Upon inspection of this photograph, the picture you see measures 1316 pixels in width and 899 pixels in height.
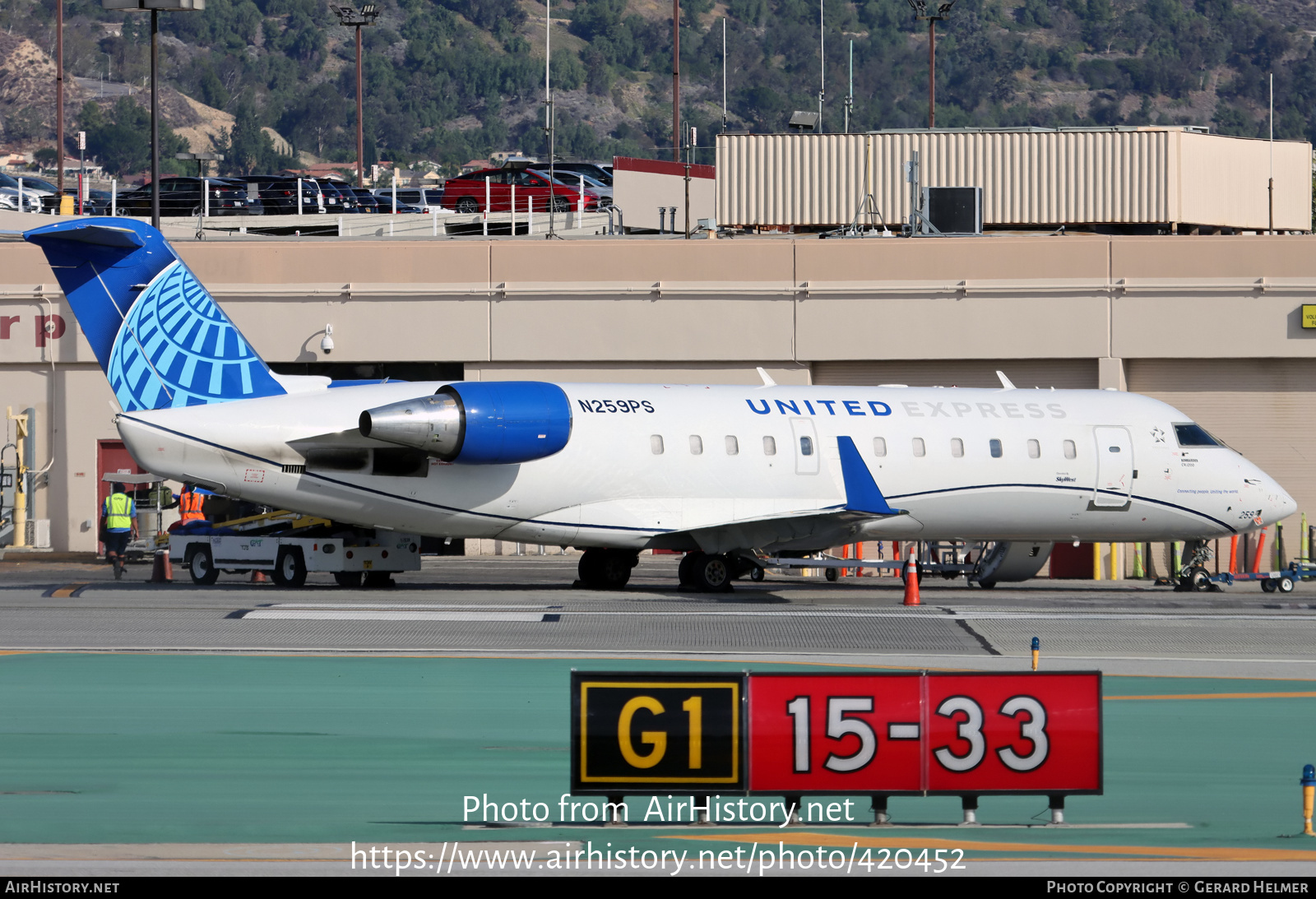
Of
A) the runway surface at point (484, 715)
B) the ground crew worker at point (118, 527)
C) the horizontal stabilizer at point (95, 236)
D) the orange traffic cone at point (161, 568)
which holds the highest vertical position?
the horizontal stabilizer at point (95, 236)

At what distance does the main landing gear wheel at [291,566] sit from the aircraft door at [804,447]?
8314mm

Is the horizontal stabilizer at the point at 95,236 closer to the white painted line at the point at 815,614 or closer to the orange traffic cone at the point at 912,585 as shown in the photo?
the white painted line at the point at 815,614

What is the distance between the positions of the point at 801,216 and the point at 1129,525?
15598mm

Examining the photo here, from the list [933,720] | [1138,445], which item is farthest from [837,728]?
[1138,445]

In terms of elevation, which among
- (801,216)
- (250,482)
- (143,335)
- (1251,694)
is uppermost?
(801,216)

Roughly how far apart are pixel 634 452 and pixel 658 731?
15.5 m

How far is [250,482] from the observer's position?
23906 mm

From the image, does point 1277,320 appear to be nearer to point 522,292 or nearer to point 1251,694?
point 522,292

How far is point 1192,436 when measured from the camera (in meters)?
27.9

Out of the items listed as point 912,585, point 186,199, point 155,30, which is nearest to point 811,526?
point 912,585

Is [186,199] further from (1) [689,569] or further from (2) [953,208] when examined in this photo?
(1) [689,569]

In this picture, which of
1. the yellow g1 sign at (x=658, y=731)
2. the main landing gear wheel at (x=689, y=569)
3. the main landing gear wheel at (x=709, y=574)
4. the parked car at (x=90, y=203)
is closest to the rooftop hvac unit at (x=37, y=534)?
the parked car at (x=90, y=203)

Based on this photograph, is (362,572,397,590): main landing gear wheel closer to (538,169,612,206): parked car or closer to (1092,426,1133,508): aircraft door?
(1092,426,1133,508): aircraft door

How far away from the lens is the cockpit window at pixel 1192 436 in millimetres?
27781
